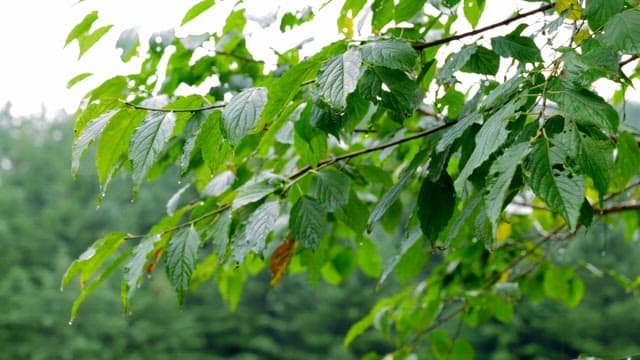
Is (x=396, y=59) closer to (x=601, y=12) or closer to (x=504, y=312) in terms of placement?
(x=601, y=12)

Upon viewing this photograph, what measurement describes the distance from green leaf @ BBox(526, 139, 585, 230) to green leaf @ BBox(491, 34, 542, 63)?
254mm

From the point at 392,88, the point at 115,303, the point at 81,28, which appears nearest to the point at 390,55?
the point at 392,88

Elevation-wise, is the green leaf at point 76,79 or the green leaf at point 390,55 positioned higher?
the green leaf at point 390,55

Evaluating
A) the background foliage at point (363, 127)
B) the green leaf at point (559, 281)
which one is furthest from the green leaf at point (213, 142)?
the green leaf at point (559, 281)

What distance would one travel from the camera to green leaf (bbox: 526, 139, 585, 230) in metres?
0.50

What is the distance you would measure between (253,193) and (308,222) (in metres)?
0.06

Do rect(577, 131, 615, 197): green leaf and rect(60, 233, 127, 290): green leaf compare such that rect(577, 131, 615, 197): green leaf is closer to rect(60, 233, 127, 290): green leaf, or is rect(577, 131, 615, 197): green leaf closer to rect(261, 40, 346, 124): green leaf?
rect(261, 40, 346, 124): green leaf

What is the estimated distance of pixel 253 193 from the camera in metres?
0.84

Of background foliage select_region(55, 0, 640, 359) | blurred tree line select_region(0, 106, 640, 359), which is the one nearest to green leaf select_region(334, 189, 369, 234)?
background foliage select_region(55, 0, 640, 359)

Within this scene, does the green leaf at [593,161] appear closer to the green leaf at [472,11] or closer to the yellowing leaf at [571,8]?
the yellowing leaf at [571,8]

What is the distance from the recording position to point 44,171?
45.7ft

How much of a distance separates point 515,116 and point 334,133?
0.71ft

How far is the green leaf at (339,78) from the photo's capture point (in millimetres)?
630

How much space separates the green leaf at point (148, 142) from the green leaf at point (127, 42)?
1.32 feet
